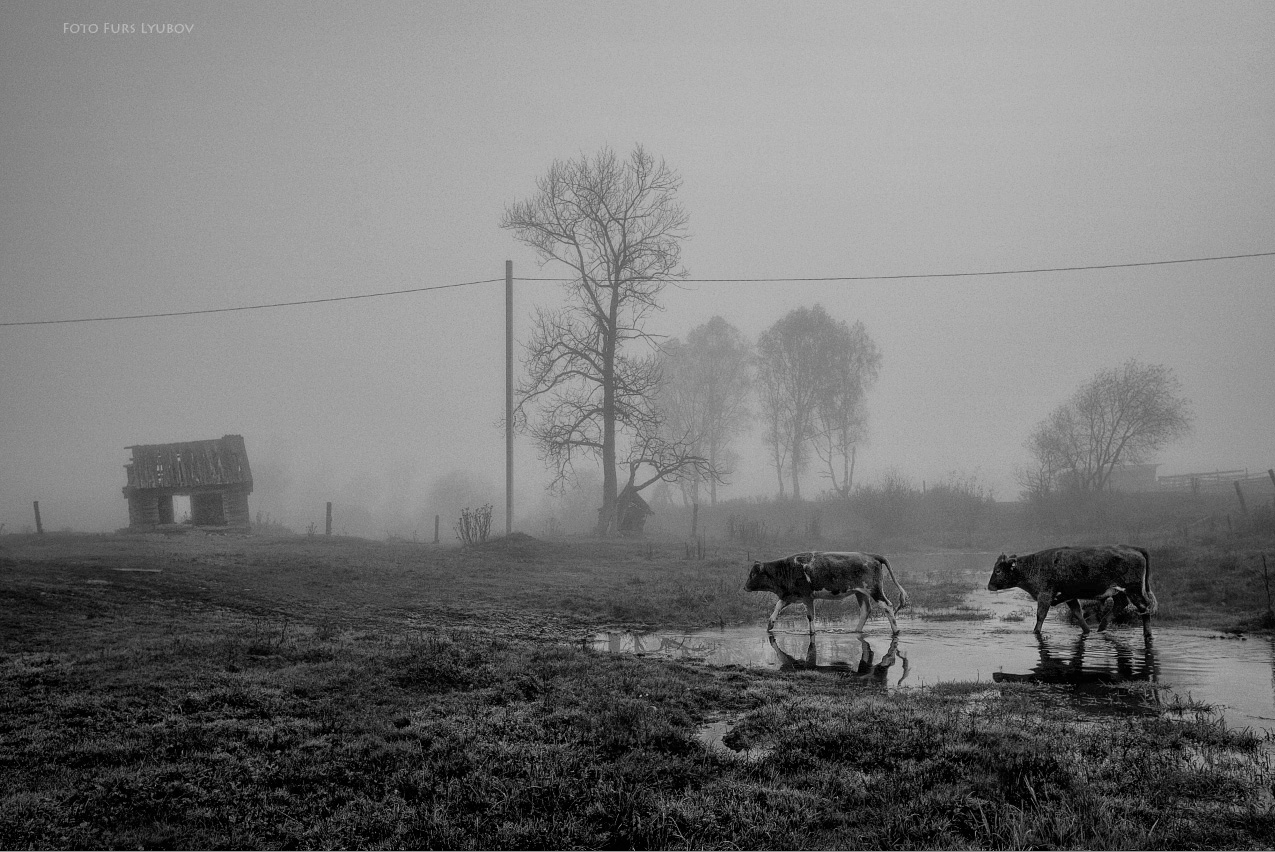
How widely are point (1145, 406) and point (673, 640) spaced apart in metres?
47.5

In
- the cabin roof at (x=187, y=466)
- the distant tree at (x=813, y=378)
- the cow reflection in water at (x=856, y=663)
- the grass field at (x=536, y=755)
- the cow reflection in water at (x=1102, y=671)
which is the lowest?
the cow reflection in water at (x=856, y=663)

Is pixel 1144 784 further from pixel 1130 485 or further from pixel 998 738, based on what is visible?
pixel 1130 485

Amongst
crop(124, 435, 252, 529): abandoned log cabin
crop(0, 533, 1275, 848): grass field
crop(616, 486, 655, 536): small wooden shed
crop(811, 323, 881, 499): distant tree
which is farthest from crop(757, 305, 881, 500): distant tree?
crop(0, 533, 1275, 848): grass field

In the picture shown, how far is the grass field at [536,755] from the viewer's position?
5.61 metres

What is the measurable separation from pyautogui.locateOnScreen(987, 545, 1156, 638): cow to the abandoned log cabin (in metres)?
45.0

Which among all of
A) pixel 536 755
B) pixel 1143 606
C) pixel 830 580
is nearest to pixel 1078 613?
pixel 1143 606

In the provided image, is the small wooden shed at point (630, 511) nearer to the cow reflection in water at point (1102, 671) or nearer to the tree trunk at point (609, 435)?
the tree trunk at point (609, 435)

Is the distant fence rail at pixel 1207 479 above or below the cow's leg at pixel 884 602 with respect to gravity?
above

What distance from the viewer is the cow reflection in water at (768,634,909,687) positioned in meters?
11.1

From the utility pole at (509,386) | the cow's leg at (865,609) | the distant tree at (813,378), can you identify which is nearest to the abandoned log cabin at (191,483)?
the utility pole at (509,386)

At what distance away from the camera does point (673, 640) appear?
1453 centimetres

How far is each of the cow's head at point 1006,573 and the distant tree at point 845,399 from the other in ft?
143

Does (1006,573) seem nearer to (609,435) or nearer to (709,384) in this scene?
(609,435)

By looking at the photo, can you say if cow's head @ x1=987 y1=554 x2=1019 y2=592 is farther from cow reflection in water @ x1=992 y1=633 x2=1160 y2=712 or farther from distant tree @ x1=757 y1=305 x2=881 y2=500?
distant tree @ x1=757 y1=305 x2=881 y2=500
